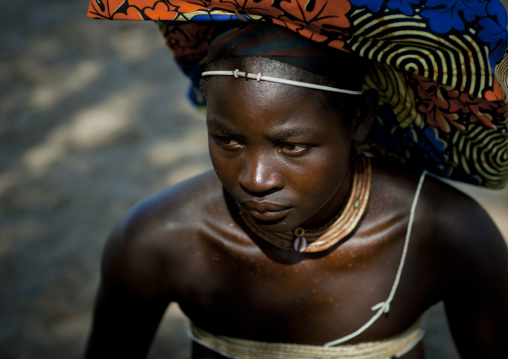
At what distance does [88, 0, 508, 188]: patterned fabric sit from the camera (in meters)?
1.21

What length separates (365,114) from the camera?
1.56 meters

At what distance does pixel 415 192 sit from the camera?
70.1 inches

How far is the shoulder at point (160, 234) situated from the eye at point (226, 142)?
38 cm

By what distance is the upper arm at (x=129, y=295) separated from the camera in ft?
5.94

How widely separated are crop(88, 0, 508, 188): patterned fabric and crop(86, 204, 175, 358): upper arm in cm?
58

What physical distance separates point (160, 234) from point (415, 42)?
2.97 ft

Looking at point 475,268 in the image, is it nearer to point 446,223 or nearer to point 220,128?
point 446,223

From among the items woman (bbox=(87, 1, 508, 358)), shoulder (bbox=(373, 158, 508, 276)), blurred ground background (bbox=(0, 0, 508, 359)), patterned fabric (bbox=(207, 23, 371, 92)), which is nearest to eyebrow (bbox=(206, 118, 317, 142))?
patterned fabric (bbox=(207, 23, 371, 92))

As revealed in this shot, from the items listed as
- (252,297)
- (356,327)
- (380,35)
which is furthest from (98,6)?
(356,327)

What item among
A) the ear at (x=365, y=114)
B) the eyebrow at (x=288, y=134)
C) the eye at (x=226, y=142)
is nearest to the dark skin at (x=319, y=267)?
the ear at (x=365, y=114)

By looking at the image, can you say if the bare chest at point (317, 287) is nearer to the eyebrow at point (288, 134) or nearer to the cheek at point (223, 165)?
the cheek at point (223, 165)

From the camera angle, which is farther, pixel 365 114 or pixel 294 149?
pixel 365 114

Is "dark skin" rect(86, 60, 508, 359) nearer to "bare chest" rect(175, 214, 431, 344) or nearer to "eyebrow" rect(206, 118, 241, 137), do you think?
"bare chest" rect(175, 214, 431, 344)

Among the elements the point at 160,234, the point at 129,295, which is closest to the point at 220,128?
the point at 160,234
